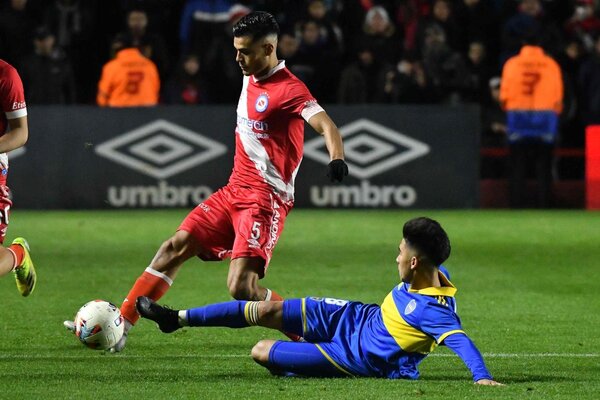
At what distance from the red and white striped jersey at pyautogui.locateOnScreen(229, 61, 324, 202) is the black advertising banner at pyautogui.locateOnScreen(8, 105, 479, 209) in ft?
29.4

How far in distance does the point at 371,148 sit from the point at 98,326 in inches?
387

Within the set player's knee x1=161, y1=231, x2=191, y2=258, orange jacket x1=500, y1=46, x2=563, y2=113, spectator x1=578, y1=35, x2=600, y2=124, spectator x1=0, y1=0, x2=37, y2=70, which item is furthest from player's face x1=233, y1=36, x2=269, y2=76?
spectator x1=0, y1=0, x2=37, y2=70

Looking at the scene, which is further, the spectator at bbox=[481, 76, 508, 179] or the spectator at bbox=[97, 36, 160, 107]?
the spectator at bbox=[481, 76, 508, 179]

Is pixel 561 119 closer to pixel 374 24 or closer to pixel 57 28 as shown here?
pixel 374 24

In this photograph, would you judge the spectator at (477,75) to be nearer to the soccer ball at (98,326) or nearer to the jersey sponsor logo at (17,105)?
the jersey sponsor logo at (17,105)

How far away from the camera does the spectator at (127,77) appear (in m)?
17.9

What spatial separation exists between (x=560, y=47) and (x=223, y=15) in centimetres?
486

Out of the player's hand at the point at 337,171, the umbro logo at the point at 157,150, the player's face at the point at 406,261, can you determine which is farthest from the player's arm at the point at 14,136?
the umbro logo at the point at 157,150

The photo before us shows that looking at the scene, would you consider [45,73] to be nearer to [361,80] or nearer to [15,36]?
[15,36]

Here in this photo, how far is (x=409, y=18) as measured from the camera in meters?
20.2

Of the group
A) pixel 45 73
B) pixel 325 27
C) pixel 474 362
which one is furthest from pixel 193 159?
pixel 474 362

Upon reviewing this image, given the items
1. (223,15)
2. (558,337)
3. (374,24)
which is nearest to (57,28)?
(223,15)

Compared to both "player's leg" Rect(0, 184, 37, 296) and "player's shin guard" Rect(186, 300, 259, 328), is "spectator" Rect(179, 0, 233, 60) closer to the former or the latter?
Answer: "player's leg" Rect(0, 184, 37, 296)

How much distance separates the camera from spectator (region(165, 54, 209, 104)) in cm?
1870
